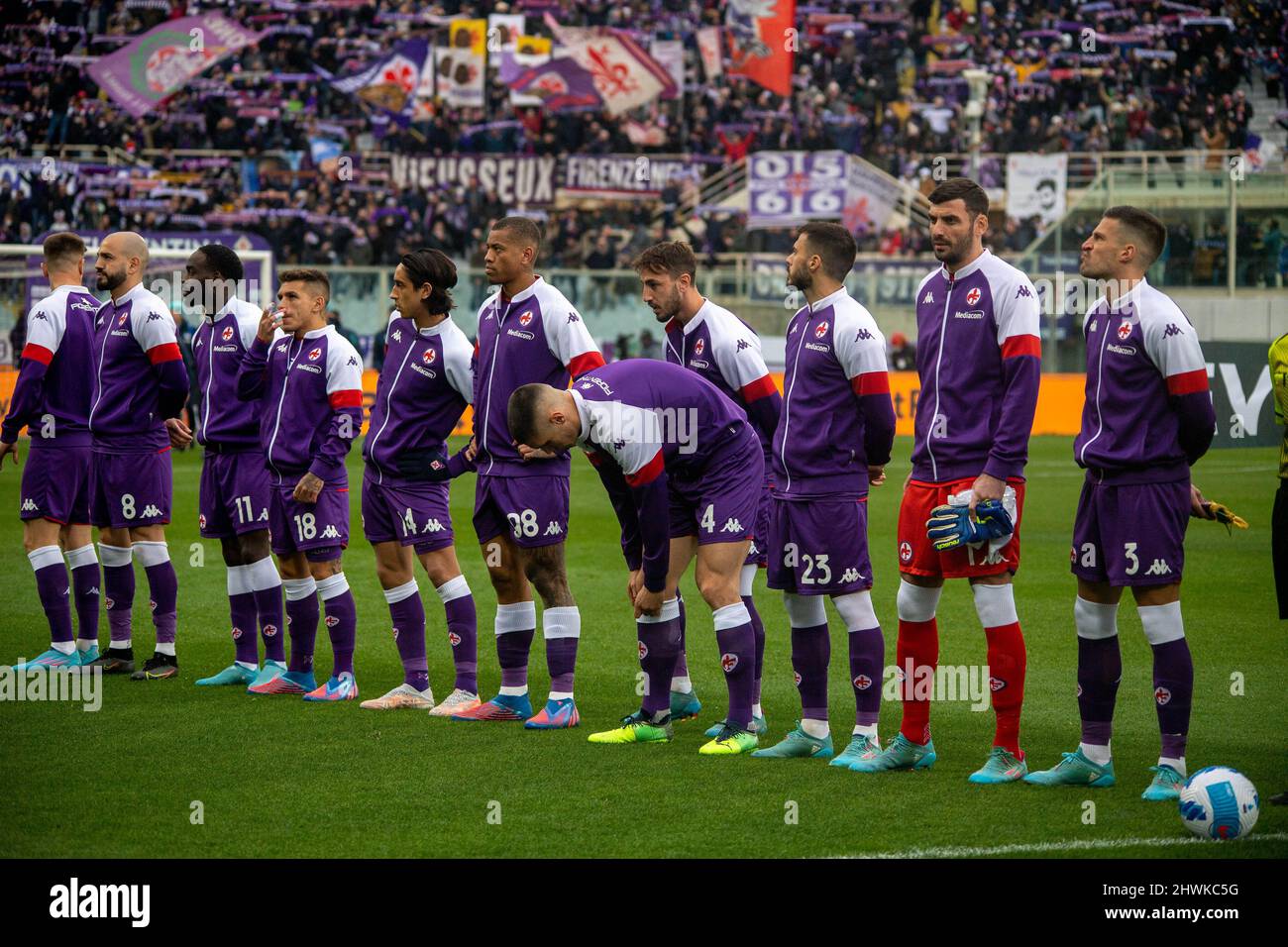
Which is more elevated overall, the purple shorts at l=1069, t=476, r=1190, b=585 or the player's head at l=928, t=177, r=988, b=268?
the player's head at l=928, t=177, r=988, b=268

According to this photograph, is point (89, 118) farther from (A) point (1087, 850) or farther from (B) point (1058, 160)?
(A) point (1087, 850)

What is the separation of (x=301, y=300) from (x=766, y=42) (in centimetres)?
2869

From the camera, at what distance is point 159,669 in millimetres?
9172

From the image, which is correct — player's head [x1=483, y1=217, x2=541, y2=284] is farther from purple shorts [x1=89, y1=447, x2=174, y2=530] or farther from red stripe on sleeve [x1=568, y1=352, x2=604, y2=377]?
purple shorts [x1=89, y1=447, x2=174, y2=530]

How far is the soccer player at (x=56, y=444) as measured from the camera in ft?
30.7

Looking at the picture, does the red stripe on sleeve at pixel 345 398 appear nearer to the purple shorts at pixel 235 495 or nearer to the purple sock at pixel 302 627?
the purple shorts at pixel 235 495

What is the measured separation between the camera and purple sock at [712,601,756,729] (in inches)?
284

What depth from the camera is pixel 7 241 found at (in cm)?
3081

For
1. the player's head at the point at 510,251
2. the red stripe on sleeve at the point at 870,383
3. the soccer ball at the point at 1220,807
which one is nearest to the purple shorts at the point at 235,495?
the player's head at the point at 510,251

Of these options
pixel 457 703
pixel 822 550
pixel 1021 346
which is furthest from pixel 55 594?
pixel 1021 346

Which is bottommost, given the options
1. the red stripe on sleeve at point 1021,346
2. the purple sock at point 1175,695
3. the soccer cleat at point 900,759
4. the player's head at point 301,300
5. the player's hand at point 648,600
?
the soccer cleat at point 900,759

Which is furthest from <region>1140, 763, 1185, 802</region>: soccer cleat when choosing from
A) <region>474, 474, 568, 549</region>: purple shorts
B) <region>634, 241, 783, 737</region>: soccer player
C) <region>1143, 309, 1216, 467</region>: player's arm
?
<region>474, 474, 568, 549</region>: purple shorts

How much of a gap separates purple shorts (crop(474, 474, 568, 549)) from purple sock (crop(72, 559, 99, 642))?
3.18 m

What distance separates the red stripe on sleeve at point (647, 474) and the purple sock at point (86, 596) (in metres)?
4.38
